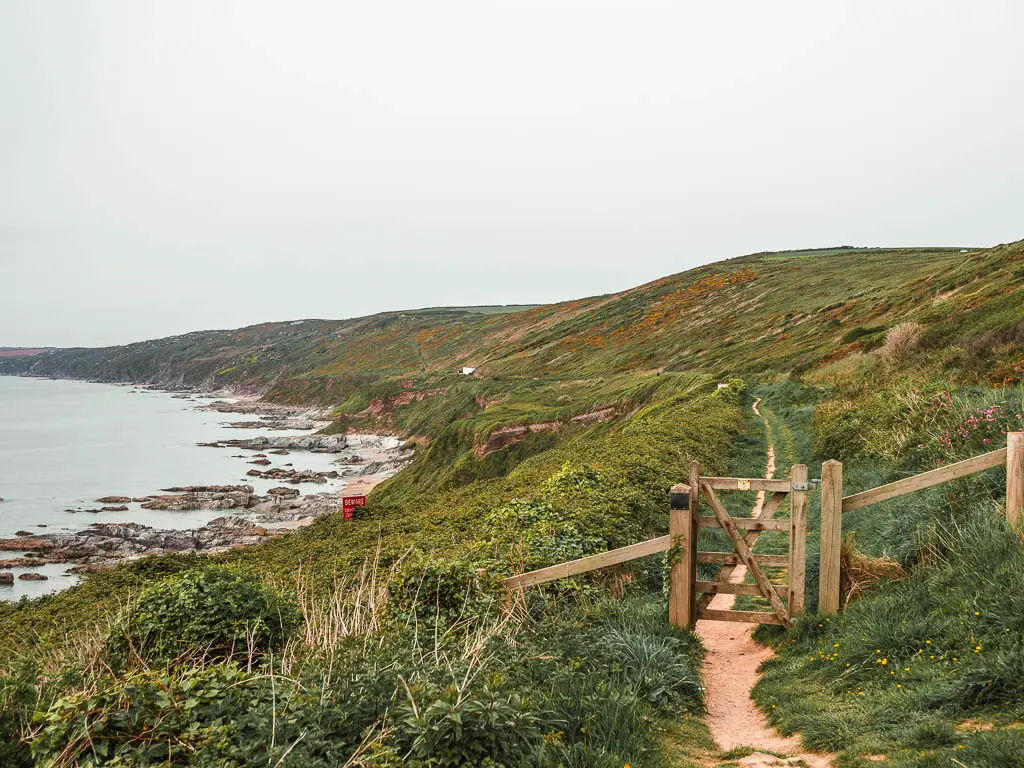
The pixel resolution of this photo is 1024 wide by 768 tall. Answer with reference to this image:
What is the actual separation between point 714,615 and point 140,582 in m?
13.6

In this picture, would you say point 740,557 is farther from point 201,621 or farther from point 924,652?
point 201,621

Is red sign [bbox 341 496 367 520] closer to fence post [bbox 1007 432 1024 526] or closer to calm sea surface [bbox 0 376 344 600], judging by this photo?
calm sea surface [bbox 0 376 344 600]

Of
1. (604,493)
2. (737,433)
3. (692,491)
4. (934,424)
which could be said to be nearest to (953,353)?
(737,433)

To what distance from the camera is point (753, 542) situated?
23.5ft

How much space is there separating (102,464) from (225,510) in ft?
94.2

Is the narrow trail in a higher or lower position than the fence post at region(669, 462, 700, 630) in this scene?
lower

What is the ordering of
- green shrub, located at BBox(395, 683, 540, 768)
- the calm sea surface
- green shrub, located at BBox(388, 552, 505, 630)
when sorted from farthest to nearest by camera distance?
the calm sea surface
green shrub, located at BBox(388, 552, 505, 630)
green shrub, located at BBox(395, 683, 540, 768)

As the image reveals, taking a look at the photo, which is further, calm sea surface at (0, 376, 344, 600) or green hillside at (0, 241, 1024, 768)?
calm sea surface at (0, 376, 344, 600)

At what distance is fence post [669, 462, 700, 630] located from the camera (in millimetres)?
7043

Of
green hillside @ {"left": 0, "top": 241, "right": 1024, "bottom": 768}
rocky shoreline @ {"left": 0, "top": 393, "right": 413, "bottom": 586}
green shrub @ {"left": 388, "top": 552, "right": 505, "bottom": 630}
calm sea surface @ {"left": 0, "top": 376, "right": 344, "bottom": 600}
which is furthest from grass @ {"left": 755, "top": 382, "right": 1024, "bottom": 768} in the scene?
rocky shoreline @ {"left": 0, "top": 393, "right": 413, "bottom": 586}

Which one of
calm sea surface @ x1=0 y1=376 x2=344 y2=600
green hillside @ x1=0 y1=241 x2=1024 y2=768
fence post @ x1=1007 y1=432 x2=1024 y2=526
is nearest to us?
green hillside @ x1=0 y1=241 x2=1024 y2=768

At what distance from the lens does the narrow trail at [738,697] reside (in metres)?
4.77

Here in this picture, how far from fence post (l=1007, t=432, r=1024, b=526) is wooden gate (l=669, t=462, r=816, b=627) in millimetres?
1676

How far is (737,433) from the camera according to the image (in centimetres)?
2191
